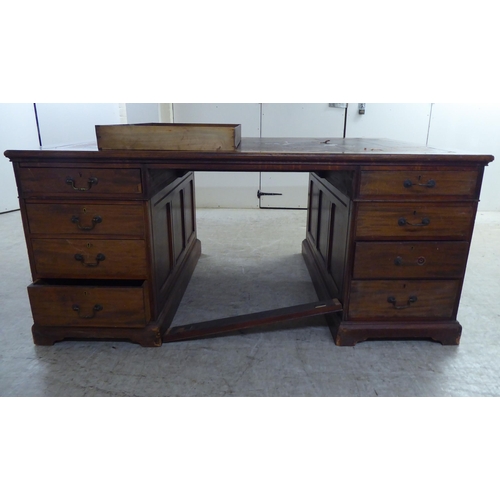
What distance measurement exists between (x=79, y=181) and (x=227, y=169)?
61cm

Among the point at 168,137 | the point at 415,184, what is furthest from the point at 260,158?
the point at 415,184

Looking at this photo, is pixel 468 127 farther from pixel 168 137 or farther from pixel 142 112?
pixel 168 137

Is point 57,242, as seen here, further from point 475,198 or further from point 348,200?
point 475,198

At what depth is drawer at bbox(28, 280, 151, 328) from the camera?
1733mm

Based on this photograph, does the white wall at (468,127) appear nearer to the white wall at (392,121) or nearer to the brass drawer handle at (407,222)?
the white wall at (392,121)

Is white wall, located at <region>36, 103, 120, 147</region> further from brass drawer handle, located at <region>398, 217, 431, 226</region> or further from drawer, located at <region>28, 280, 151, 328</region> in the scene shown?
brass drawer handle, located at <region>398, 217, 431, 226</region>

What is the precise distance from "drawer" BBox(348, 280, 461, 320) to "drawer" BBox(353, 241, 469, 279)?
0.12ft

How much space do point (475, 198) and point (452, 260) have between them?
28 centimetres

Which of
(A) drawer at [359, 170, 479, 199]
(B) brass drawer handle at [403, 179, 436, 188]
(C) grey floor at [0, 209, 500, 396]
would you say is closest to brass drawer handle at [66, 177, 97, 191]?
(C) grey floor at [0, 209, 500, 396]

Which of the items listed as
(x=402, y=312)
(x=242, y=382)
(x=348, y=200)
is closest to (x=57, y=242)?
(x=242, y=382)

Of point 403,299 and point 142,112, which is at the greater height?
point 142,112

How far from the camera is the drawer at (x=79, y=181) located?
1622 mm

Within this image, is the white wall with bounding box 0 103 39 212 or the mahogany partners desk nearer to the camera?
the mahogany partners desk

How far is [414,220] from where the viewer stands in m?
1.68
